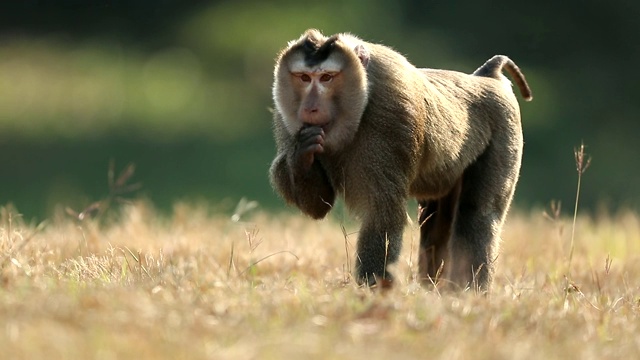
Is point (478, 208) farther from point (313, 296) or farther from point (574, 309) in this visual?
point (313, 296)

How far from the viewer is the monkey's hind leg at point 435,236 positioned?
7.84m

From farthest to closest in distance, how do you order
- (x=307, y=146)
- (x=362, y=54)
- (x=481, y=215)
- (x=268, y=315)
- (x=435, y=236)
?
(x=435, y=236) < (x=481, y=215) < (x=362, y=54) < (x=307, y=146) < (x=268, y=315)

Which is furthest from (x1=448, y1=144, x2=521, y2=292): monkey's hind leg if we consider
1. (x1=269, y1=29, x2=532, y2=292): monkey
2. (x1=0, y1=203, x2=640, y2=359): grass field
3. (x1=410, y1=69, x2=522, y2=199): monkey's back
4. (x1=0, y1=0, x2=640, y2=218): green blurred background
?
(x1=0, y1=0, x2=640, y2=218): green blurred background

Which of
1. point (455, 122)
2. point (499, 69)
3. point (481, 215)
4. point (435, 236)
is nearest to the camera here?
point (455, 122)

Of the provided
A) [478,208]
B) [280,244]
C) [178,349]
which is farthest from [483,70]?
[178,349]

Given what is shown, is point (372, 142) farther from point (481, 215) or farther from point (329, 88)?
point (481, 215)

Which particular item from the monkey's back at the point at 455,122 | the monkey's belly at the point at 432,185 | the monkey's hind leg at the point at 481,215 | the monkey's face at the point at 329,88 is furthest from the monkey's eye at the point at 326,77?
the monkey's hind leg at the point at 481,215

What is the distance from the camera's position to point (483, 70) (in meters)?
8.27

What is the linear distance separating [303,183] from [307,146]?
0.38 meters

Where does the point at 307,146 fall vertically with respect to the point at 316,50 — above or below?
below

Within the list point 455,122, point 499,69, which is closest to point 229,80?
point 499,69

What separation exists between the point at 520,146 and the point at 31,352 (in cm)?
445

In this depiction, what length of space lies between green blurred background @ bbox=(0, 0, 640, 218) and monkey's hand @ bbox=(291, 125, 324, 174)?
39.1 ft

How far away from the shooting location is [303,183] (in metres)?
6.70
